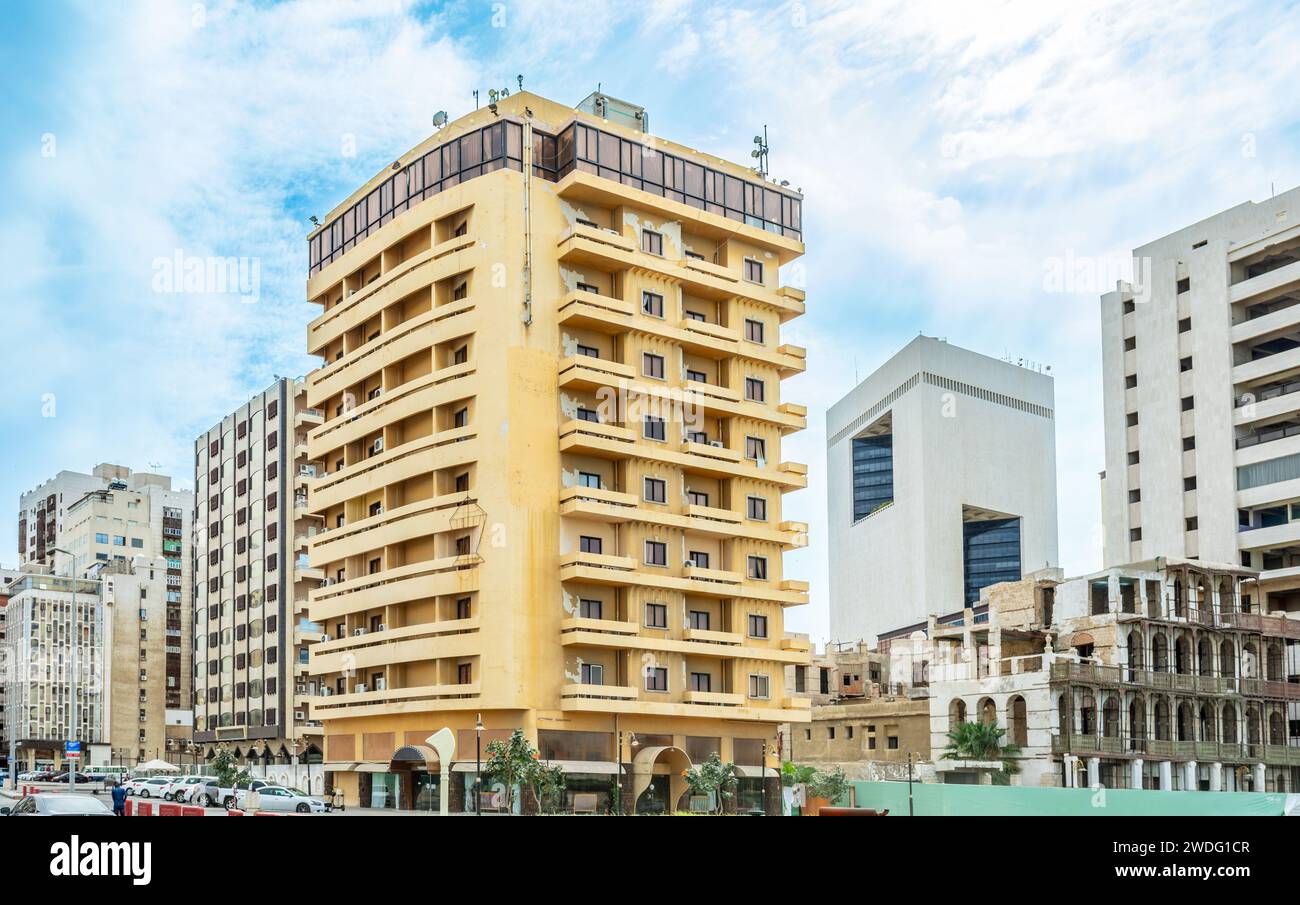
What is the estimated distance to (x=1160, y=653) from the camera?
88.8 meters

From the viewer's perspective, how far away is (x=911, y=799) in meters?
67.1

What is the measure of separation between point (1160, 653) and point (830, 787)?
24275mm

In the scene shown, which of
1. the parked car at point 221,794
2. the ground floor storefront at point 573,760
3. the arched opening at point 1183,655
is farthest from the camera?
the arched opening at point 1183,655

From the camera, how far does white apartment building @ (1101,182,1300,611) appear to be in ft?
347

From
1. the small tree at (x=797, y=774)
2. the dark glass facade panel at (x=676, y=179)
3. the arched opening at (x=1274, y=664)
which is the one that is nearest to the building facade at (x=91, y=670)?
the small tree at (x=797, y=774)

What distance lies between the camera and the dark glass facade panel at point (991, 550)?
635 feet

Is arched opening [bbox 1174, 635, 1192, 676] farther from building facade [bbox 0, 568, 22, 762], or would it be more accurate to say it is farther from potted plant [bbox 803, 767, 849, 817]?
building facade [bbox 0, 568, 22, 762]

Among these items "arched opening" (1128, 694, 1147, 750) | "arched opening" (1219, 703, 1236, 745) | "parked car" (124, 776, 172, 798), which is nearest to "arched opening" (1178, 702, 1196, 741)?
"arched opening" (1219, 703, 1236, 745)

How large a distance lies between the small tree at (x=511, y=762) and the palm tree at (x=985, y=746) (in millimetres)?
32142

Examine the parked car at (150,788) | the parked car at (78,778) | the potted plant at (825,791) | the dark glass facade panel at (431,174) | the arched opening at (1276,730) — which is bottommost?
the parked car at (78,778)

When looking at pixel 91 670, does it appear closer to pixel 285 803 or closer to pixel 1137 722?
pixel 285 803

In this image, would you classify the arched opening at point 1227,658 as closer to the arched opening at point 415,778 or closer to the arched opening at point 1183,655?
the arched opening at point 1183,655

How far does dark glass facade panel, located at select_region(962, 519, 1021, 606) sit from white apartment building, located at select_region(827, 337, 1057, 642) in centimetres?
14

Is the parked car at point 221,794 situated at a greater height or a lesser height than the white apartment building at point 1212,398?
lesser
